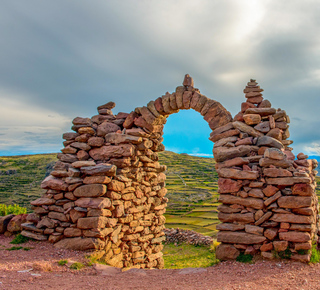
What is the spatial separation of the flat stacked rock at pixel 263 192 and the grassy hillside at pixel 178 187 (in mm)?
9637

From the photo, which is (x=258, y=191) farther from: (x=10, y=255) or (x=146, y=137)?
(x=10, y=255)

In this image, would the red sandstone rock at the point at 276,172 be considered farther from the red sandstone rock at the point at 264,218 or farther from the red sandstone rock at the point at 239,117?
the red sandstone rock at the point at 239,117

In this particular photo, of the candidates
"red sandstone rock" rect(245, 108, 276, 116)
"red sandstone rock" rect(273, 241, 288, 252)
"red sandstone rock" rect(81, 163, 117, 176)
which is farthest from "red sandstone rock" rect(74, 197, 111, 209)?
"red sandstone rock" rect(245, 108, 276, 116)

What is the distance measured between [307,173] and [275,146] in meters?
0.92

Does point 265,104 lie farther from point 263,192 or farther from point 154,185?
point 154,185

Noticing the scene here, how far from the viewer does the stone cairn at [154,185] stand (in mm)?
6109

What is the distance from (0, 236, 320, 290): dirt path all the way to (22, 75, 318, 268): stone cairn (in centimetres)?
56

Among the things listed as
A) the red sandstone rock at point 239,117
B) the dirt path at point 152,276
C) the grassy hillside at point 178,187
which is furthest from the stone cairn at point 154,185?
the grassy hillside at point 178,187

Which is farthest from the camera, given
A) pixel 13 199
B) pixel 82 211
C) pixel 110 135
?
pixel 13 199

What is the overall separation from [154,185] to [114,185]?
7.06ft

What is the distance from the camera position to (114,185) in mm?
7520

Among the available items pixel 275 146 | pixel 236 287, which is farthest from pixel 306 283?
pixel 275 146

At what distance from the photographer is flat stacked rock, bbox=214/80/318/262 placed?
594cm

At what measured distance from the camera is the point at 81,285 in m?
4.66
